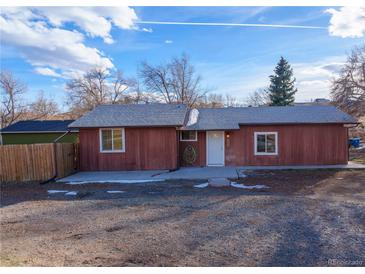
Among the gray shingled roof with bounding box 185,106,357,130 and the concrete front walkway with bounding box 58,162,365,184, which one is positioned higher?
the gray shingled roof with bounding box 185,106,357,130

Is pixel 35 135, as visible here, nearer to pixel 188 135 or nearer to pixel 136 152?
pixel 136 152

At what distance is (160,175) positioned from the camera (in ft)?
47.1

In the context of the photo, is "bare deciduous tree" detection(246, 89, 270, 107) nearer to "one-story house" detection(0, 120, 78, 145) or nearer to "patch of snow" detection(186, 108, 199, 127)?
"patch of snow" detection(186, 108, 199, 127)

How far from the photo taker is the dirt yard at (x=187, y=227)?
4.64m

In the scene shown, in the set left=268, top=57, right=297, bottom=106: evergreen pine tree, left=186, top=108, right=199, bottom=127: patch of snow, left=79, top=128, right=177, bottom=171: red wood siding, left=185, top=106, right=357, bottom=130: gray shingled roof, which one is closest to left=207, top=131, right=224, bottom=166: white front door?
left=185, top=106, right=357, bottom=130: gray shingled roof

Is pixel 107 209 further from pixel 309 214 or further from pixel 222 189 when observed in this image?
pixel 309 214

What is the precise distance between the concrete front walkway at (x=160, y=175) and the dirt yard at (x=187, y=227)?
226 cm

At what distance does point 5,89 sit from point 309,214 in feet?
133

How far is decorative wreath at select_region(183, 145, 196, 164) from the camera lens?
670 inches

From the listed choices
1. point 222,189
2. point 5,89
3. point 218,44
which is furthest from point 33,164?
point 5,89

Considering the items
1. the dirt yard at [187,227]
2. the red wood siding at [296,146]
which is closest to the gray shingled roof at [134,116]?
the red wood siding at [296,146]

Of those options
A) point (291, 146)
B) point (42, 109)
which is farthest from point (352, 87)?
point (42, 109)

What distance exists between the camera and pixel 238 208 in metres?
7.78

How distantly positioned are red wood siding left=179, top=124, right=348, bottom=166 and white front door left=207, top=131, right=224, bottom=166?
0.22 m
